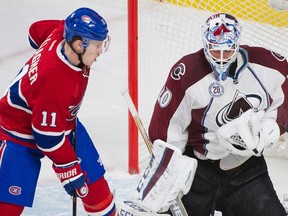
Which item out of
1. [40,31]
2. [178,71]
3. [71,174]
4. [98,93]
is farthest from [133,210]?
[98,93]

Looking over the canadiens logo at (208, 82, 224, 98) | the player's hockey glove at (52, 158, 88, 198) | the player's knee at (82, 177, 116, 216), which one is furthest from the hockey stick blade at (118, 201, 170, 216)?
the canadiens logo at (208, 82, 224, 98)

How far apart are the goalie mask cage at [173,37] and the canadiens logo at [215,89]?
1282mm

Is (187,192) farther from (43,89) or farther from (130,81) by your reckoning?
(130,81)

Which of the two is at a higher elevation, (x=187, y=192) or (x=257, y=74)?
(x=257, y=74)

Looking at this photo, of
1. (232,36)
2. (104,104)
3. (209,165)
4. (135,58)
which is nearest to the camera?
(232,36)

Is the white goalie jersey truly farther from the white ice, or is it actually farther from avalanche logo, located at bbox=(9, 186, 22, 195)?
the white ice

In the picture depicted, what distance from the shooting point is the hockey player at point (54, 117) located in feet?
9.87

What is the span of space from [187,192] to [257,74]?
18.6 inches

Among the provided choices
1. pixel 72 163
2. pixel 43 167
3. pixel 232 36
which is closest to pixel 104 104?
pixel 43 167

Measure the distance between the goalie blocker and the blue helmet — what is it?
42 centimetres

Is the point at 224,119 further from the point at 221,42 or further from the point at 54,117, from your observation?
the point at 54,117

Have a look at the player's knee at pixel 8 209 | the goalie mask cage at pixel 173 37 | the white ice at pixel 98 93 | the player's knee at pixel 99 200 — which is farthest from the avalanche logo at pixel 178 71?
the goalie mask cage at pixel 173 37

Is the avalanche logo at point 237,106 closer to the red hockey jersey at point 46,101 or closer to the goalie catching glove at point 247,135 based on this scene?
the goalie catching glove at point 247,135

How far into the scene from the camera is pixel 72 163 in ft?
10.4
